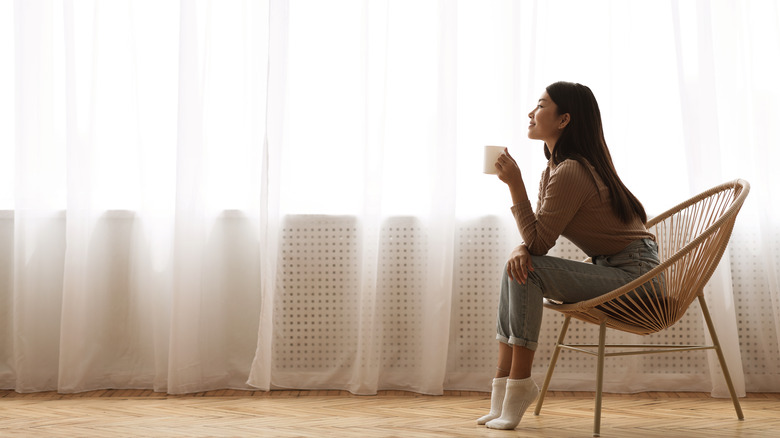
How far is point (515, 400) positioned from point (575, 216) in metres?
0.56

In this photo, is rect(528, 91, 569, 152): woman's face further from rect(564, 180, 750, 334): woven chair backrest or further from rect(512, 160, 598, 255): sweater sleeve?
rect(564, 180, 750, 334): woven chair backrest

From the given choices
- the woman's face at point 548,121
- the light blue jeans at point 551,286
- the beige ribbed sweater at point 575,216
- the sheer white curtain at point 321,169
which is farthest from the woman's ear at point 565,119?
the sheer white curtain at point 321,169

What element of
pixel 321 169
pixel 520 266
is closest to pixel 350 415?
pixel 520 266

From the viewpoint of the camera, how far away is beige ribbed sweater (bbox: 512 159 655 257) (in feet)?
7.08

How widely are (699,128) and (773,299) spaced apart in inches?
27.7

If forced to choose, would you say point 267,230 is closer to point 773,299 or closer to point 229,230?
point 229,230

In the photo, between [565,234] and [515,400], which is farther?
[565,234]

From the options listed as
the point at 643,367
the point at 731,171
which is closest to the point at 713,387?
the point at 643,367

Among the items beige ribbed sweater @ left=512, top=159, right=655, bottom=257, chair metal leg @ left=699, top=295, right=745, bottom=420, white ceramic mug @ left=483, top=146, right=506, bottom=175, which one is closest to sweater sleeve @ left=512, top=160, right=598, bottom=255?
beige ribbed sweater @ left=512, top=159, right=655, bottom=257

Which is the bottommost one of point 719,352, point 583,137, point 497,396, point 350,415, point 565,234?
point 350,415

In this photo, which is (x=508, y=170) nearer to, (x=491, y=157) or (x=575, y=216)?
(x=491, y=157)

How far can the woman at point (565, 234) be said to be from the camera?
216 cm

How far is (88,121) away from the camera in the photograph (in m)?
2.95

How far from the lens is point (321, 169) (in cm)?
304
